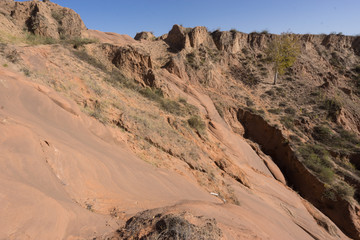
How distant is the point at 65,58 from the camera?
34.3ft

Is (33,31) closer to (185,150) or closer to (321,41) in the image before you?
(185,150)

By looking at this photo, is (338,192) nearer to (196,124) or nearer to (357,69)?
(196,124)

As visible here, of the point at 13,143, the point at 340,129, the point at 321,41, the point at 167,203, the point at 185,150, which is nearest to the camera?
the point at 13,143

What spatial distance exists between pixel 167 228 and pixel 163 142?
17.2 feet

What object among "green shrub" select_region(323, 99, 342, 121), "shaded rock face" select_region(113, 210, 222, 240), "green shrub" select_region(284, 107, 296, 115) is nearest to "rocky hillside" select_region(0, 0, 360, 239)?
"shaded rock face" select_region(113, 210, 222, 240)

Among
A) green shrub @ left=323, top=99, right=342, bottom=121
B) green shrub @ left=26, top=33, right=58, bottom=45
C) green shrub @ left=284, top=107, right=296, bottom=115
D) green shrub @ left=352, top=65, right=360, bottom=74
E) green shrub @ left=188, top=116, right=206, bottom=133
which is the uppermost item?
green shrub @ left=352, top=65, right=360, bottom=74

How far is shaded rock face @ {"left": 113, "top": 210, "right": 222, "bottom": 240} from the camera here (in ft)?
9.03

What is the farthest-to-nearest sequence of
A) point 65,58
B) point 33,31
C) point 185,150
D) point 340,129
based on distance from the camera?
point 340,129 < point 33,31 < point 65,58 < point 185,150

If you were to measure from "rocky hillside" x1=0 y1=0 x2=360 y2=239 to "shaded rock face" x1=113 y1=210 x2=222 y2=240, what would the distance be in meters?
0.02

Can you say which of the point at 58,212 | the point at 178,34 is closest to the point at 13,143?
the point at 58,212

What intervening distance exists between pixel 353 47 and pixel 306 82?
17.4 meters

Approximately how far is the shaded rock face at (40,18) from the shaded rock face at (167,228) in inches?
755

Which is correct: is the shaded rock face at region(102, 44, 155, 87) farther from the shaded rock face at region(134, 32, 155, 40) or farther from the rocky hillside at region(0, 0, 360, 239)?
the shaded rock face at region(134, 32, 155, 40)

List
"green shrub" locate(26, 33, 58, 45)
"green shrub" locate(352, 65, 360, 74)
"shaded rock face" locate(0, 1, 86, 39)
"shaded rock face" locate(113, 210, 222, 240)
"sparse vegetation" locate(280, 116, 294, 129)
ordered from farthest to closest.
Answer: "green shrub" locate(352, 65, 360, 74)
"sparse vegetation" locate(280, 116, 294, 129)
"shaded rock face" locate(0, 1, 86, 39)
"green shrub" locate(26, 33, 58, 45)
"shaded rock face" locate(113, 210, 222, 240)
